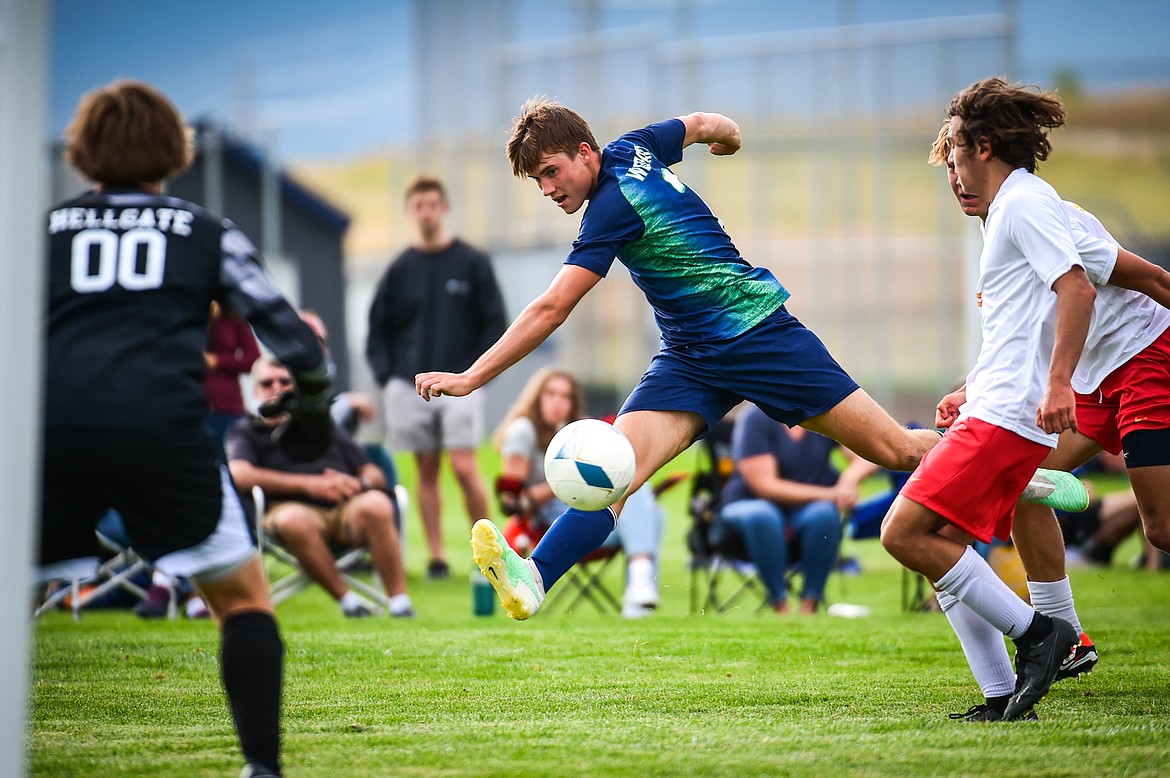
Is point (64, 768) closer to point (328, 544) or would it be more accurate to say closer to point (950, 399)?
point (950, 399)

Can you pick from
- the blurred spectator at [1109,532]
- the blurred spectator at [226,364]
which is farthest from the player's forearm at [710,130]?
the blurred spectator at [1109,532]

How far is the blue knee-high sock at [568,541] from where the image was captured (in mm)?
4734

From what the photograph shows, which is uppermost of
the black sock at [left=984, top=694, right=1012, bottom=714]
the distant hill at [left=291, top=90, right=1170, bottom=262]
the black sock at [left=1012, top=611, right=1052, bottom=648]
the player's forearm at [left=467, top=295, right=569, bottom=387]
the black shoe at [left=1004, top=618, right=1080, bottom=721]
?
the distant hill at [left=291, top=90, right=1170, bottom=262]

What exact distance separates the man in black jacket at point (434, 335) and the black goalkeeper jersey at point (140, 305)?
20.6ft

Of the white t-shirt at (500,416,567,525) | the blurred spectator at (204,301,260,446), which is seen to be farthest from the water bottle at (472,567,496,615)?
the blurred spectator at (204,301,260,446)

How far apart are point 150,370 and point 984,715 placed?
111 inches

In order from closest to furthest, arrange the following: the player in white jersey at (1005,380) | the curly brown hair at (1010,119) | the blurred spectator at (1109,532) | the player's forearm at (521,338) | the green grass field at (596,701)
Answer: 1. the green grass field at (596,701)
2. the player in white jersey at (1005,380)
3. the curly brown hair at (1010,119)
4. the player's forearm at (521,338)
5. the blurred spectator at (1109,532)

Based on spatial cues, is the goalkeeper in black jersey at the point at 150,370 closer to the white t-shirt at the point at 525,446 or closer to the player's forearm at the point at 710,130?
the player's forearm at the point at 710,130

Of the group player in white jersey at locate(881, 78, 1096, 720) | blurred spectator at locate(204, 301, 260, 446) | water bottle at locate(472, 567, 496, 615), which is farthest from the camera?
blurred spectator at locate(204, 301, 260, 446)

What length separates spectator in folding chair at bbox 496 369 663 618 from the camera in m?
8.25

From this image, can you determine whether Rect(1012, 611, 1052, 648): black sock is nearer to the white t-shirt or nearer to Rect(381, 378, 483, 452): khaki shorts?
the white t-shirt

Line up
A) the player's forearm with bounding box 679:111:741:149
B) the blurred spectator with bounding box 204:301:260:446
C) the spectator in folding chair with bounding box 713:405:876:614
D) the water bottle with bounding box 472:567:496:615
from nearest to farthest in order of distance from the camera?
1. the player's forearm with bounding box 679:111:741:149
2. the water bottle with bounding box 472:567:496:615
3. the spectator in folding chair with bounding box 713:405:876:614
4. the blurred spectator with bounding box 204:301:260:446

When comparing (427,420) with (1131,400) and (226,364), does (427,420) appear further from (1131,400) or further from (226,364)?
(1131,400)

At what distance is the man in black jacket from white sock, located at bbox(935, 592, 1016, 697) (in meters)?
5.61
